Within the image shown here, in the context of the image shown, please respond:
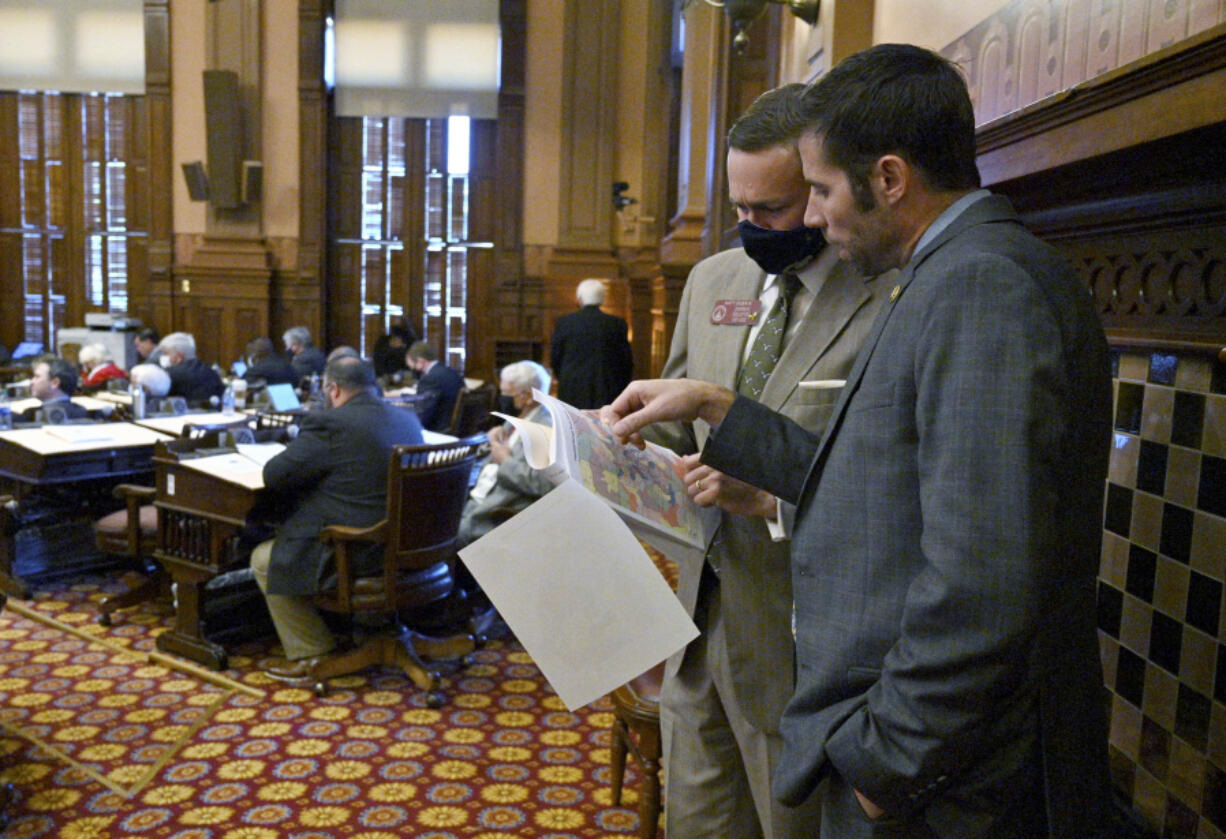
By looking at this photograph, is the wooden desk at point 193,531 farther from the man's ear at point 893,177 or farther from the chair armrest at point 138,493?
the man's ear at point 893,177

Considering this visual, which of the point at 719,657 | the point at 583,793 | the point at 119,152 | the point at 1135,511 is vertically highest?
the point at 119,152

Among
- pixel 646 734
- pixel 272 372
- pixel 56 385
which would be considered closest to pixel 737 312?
pixel 646 734

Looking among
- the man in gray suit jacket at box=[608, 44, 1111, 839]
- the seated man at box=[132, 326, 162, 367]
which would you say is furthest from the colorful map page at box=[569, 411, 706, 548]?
the seated man at box=[132, 326, 162, 367]

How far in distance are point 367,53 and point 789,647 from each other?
12.2 meters

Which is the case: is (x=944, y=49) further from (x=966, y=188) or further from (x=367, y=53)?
(x=367, y=53)

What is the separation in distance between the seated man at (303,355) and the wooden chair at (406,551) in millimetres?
4901

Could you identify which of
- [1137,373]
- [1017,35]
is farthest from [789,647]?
[1017,35]

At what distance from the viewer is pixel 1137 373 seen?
1.53 meters

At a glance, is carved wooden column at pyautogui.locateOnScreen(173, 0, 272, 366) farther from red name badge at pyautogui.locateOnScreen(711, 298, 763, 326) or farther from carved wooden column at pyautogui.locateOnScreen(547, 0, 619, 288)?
red name badge at pyautogui.locateOnScreen(711, 298, 763, 326)

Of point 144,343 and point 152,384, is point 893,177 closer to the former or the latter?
point 152,384

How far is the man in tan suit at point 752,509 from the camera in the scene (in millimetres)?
1526

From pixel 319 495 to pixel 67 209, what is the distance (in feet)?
35.1

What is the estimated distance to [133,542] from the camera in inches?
179

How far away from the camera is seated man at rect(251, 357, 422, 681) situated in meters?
3.89
